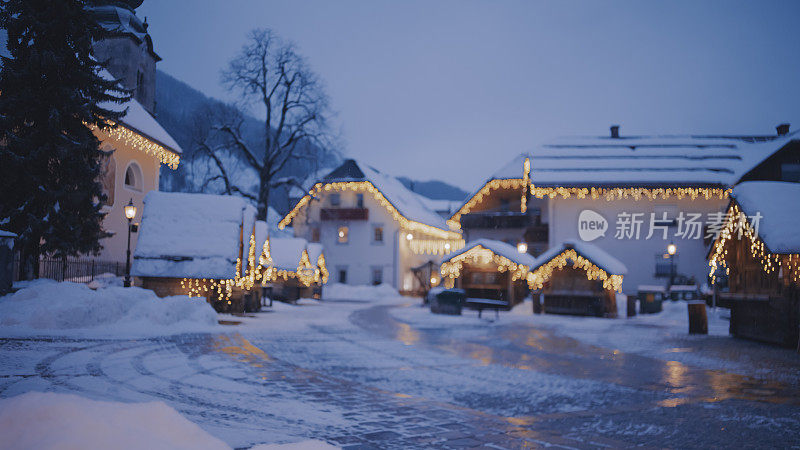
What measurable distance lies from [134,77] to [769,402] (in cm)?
3519

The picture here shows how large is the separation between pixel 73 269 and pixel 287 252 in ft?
52.8

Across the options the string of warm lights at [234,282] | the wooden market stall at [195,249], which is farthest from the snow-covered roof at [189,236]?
the string of warm lights at [234,282]

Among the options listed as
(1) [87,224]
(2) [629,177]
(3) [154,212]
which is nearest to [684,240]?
(2) [629,177]

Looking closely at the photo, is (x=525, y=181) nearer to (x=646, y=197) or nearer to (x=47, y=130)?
(x=646, y=197)

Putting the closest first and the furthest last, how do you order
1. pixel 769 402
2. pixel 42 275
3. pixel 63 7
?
pixel 769 402 → pixel 63 7 → pixel 42 275

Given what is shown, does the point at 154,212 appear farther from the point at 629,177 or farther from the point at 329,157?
the point at 629,177

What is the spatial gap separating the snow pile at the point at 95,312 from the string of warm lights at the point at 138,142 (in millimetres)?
9411

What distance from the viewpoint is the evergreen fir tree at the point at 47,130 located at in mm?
16531

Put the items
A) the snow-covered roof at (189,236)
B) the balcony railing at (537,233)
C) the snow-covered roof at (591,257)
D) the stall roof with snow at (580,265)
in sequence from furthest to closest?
the balcony railing at (537,233)
the stall roof with snow at (580,265)
the snow-covered roof at (591,257)
the snow-covered roof at (189,236)

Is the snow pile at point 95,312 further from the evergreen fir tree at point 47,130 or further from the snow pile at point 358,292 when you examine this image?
the snow pile at point 358,292

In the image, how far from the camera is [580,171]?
36.6m

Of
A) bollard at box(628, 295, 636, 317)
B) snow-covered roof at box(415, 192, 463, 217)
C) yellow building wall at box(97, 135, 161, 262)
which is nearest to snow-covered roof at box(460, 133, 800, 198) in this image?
bollard at box(628, 295, 636, 317)

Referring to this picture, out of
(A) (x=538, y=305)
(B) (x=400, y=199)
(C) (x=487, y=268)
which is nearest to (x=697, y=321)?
(A) (x=538, y=305)

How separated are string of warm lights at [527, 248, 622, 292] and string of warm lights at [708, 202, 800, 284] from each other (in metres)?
6.80
